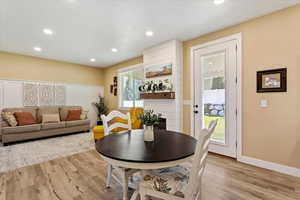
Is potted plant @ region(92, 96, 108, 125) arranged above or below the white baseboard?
above

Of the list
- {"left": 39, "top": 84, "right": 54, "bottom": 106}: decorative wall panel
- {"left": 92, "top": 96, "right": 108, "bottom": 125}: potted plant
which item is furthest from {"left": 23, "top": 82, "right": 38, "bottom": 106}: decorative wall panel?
{"left": 92, "top": 96, "right": 108, "bottom": 125}: potted plant

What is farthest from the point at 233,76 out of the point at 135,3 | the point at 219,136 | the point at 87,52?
the point at 87,52

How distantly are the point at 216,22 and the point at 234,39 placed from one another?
Answer: 19.3 inches

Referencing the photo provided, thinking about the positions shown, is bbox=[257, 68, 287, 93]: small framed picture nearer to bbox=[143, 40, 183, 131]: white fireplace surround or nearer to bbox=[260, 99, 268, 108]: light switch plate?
bbox=[260, 99, 268, 108]: light switch plate

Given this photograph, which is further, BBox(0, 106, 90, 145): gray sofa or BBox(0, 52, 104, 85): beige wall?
BBox(0, 52, 104, 85): beige wall

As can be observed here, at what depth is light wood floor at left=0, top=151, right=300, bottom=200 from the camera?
176 cm

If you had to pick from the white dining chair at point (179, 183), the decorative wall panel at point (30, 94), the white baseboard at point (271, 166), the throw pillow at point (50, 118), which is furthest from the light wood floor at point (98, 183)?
the decorative wall panel at point (30, 94)

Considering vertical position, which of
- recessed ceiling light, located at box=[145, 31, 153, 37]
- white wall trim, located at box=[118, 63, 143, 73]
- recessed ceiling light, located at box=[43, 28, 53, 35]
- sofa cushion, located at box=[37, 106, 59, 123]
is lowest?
sofa cushion, located at box=[37, 106, 59, 123]

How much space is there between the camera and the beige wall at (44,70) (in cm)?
445

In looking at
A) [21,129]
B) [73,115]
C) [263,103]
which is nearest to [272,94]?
[263,103]

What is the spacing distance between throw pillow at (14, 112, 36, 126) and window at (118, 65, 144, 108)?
2814mm

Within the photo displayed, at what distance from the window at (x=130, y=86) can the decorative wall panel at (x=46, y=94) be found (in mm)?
2439

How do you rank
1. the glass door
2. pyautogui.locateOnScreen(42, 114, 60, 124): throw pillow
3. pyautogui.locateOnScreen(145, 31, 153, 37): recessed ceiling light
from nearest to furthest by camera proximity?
the glass door < pyautogui.locateOnScreen(145, 31, 153, 37): recessed ceiling light < pyautogui.locateOnScreen(42, 114, 60, 124): throw pillow

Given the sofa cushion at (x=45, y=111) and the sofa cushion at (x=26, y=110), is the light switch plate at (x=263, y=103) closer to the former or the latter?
the sofa cushion at (x=45, y=111)
